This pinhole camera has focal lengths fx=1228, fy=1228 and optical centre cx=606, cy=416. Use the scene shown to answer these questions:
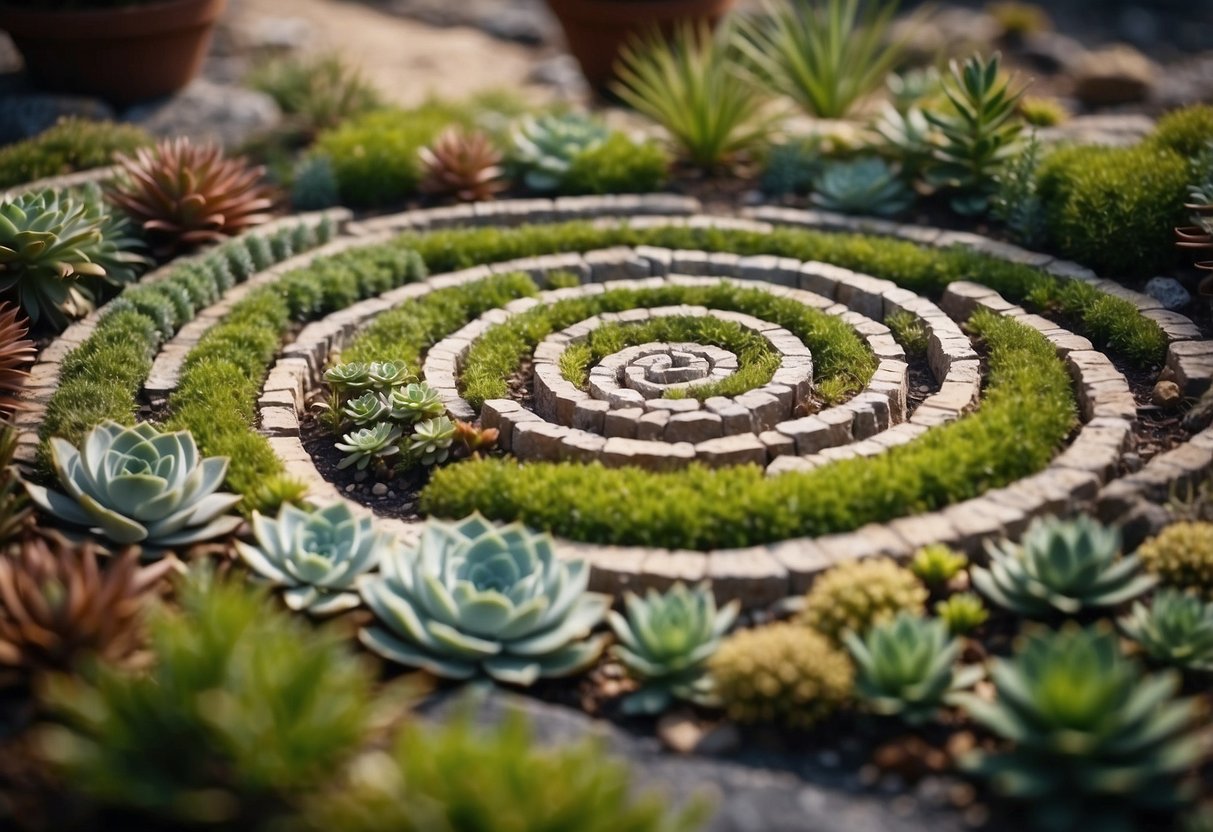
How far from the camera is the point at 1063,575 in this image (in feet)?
14.2

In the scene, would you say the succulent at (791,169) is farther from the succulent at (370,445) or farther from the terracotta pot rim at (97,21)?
the terracotta pot rim at (97,21)

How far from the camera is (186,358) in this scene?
6207mm

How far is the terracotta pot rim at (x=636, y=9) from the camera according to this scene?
1009 cm

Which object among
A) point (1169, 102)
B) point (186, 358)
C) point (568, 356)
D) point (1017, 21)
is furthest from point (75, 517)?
point (1017, 21)

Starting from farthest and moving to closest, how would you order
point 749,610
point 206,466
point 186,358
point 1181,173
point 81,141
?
1. point 81,141
2. point 1181,173
3. point 186,358
4. point 206,466
5. point 749,610

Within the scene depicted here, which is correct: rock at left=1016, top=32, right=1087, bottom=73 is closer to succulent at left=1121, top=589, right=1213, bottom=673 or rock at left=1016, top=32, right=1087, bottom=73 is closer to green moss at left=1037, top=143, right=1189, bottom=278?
green moss at left=1037, top=143, right=1189, bottom=278

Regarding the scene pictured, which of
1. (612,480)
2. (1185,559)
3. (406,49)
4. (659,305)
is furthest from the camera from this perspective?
(406,49)

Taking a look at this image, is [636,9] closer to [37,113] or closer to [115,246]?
[37,113]

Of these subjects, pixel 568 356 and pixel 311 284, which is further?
pixel 311 284

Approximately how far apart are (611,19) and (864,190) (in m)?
3.37

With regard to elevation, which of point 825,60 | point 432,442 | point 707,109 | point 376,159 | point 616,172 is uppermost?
point 825,60

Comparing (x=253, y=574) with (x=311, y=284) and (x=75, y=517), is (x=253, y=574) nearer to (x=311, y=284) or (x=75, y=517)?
(x=75, y=517)

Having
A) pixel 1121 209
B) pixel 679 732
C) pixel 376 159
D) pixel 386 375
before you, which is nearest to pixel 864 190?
pixel 1121 209

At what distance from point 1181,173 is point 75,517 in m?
5.84
